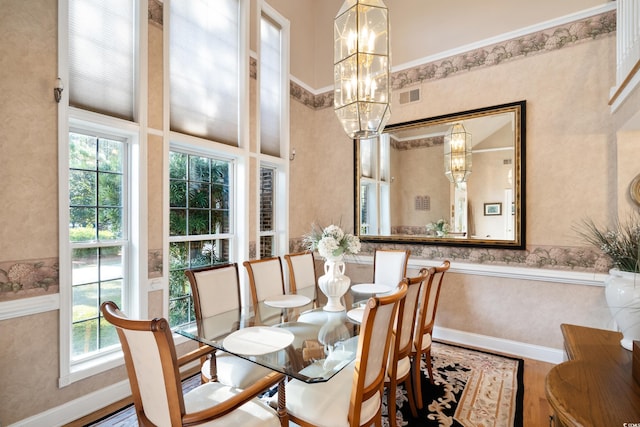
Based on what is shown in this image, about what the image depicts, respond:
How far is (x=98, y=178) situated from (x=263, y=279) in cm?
151

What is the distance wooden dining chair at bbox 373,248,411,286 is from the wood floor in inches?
52.6

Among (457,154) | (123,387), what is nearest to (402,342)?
(123,387)

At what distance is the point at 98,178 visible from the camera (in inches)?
89.9

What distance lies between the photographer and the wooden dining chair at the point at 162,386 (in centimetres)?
108

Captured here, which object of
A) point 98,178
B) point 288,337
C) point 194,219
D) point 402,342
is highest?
point 98,178

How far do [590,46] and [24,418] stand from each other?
17.2 feet

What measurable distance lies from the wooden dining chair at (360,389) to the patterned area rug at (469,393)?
0.76 m

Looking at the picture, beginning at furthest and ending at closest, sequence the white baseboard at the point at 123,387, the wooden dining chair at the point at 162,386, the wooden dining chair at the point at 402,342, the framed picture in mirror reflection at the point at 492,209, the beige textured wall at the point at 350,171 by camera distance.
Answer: the framed picture in mirror reflection at the point at 492,209 → the white baseboard at the point at 123,387 → the beige textured wall at the point at 350,171 → the wooden dining chair at the point at 402,342 → the wooden dining chair at the point at 162,386

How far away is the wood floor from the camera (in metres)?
2.03

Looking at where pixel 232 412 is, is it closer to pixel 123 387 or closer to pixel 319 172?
pixel 123 387

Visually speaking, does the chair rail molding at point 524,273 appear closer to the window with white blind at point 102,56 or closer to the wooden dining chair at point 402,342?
the wooden dining chair at point 402,342

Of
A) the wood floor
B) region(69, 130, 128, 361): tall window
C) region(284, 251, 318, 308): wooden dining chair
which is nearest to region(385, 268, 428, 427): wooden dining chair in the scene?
the wood floor

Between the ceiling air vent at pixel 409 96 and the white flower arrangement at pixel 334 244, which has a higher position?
the ceiling air vent at pixel 409 96

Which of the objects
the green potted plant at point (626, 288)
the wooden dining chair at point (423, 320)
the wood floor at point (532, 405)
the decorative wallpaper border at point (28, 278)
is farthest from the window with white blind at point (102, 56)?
the green potted plant at point (626, 288)
